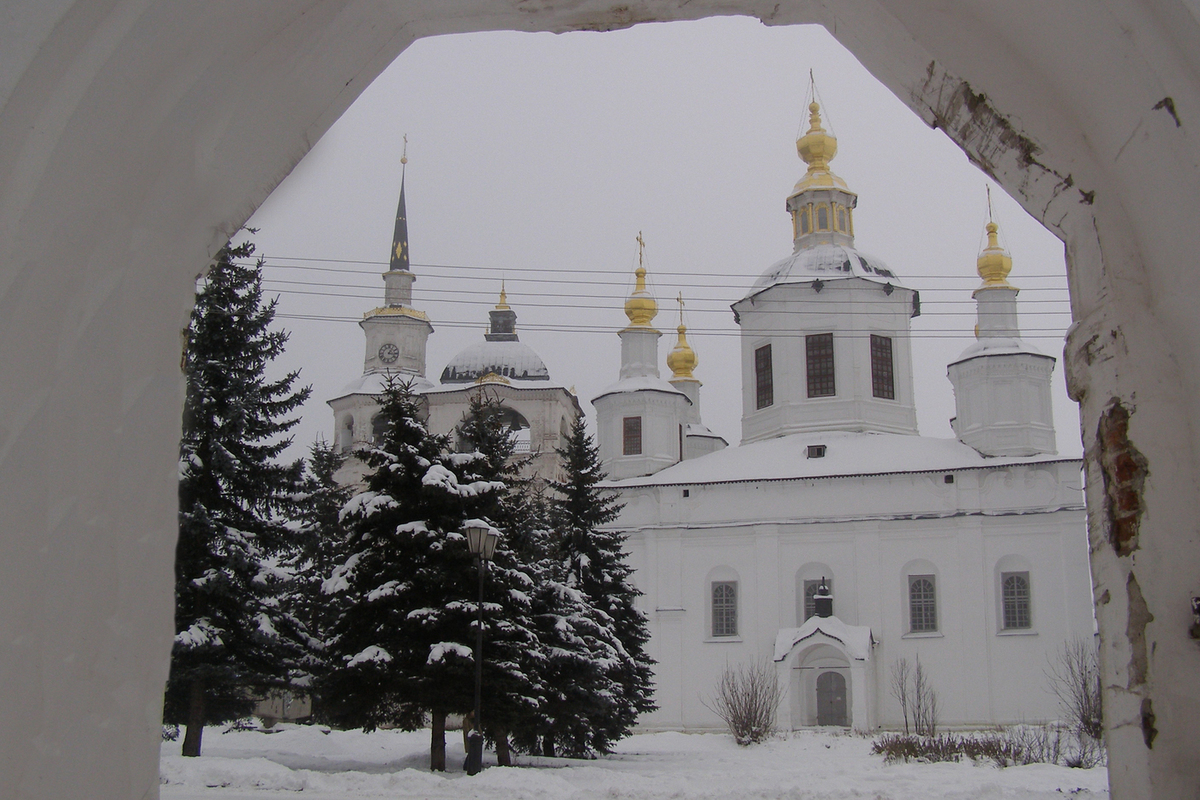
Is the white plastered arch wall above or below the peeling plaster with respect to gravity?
above

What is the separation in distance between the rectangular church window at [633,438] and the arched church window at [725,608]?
6.99m

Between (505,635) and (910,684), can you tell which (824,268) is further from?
(505,635)

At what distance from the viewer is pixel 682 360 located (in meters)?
55.9

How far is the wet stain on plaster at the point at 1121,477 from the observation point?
3227 millimetres

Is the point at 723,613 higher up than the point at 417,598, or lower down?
higher up

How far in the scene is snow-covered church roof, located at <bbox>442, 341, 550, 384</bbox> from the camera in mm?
67881

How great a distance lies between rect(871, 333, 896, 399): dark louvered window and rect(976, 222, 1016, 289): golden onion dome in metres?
4.24

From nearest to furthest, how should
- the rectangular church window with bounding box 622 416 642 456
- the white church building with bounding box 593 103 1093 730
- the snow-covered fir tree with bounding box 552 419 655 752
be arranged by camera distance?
the snow-covered fir tree with bounding box 552 419 655 752, the white church building with bounding box 593 103 1093 730, the rectangular church window with bounding box 622 416 642 456

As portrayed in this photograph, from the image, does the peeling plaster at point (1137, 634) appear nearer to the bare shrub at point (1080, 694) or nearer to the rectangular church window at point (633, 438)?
the bare shrub at point (1080, 694)

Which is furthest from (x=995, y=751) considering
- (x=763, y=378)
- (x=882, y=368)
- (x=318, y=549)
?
(x=763, y=378)

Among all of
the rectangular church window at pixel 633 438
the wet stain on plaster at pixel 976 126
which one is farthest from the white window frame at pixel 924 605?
the wet stain on plaster at pixel 976 126

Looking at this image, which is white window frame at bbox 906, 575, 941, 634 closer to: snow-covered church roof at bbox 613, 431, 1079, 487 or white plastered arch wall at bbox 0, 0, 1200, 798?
snow-covered church roof at bbox 613, 431, 1079, 487

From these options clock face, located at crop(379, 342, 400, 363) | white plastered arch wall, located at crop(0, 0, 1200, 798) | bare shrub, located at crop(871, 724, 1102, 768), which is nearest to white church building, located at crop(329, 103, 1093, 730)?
bare shrub, located at crop(871, 724, 1102, 768)

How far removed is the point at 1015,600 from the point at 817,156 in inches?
783
